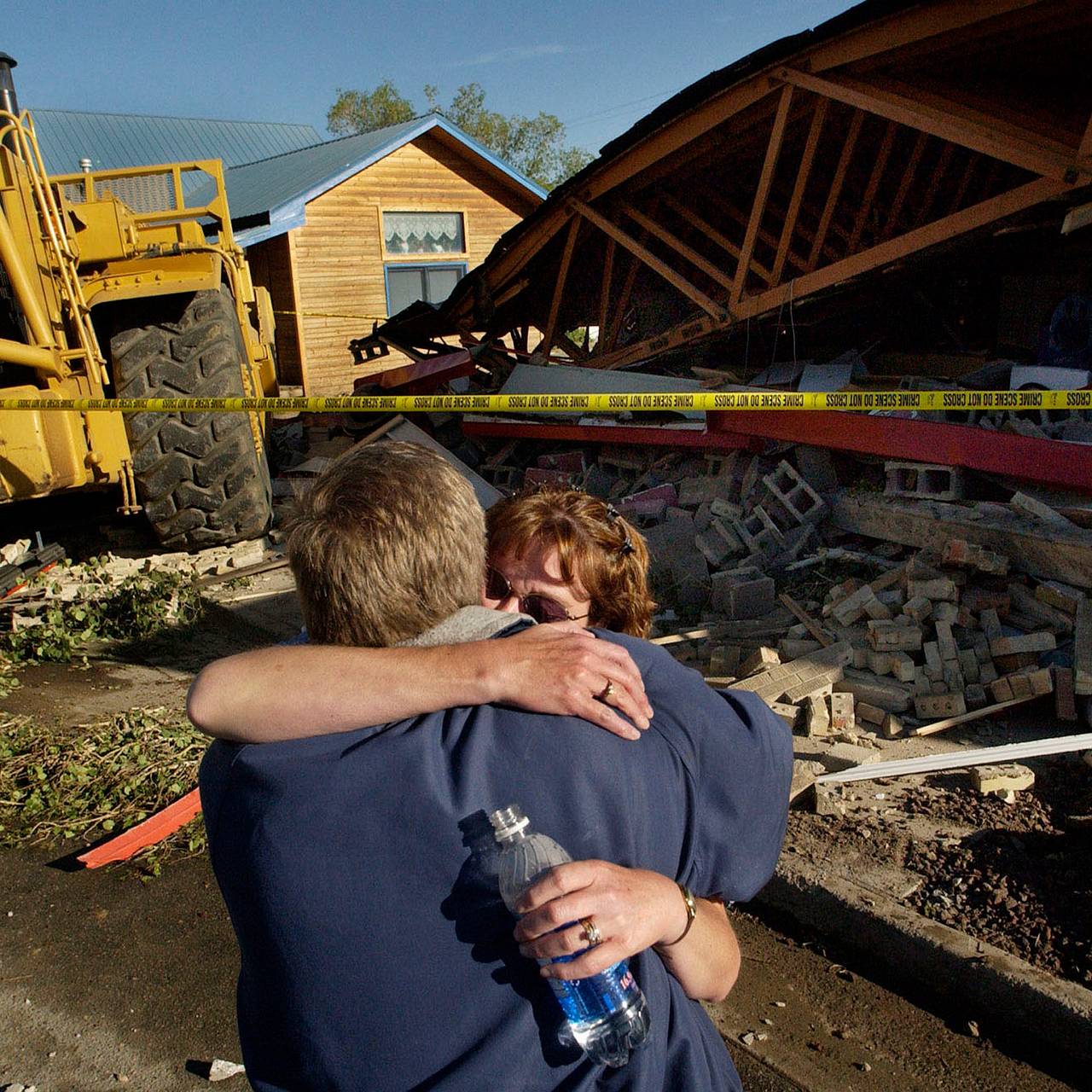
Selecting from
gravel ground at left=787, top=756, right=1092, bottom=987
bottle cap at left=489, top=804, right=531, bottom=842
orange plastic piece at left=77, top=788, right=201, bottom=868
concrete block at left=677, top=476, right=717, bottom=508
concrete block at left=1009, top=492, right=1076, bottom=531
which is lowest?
orange plastic piece at left=77, top=788, right=201, bottom=868

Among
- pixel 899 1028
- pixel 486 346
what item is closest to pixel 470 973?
pixel 899 1028

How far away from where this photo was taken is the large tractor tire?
22.2 feet

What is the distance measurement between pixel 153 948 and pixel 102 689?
266 cm

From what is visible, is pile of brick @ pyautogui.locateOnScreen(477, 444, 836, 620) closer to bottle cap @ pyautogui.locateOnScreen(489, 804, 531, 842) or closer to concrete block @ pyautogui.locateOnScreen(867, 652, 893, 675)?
concrete block @ pyautogui.locateOnScreen(867, 652, 893, 675)

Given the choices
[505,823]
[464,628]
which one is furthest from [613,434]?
[505,823]

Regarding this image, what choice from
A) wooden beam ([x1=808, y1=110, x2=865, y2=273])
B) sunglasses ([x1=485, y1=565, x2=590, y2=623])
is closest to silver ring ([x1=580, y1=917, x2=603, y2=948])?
sunglasses ([x1=485, y1=565, x2=590, y2=623])

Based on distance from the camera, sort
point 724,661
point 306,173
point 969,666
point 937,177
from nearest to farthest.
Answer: point 969,666, point 724,661, point 937,177, point 306,173

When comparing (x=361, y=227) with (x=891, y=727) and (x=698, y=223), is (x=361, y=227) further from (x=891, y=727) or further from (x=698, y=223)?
(x=891, y=727)

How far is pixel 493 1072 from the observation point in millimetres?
1175

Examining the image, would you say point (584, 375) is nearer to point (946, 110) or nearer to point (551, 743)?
point (946, 110)

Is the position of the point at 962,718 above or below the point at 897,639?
below

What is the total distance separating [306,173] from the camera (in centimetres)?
1922

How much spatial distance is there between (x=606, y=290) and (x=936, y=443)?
14.4 ft

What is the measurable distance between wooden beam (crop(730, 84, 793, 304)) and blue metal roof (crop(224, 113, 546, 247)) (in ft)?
37.4
